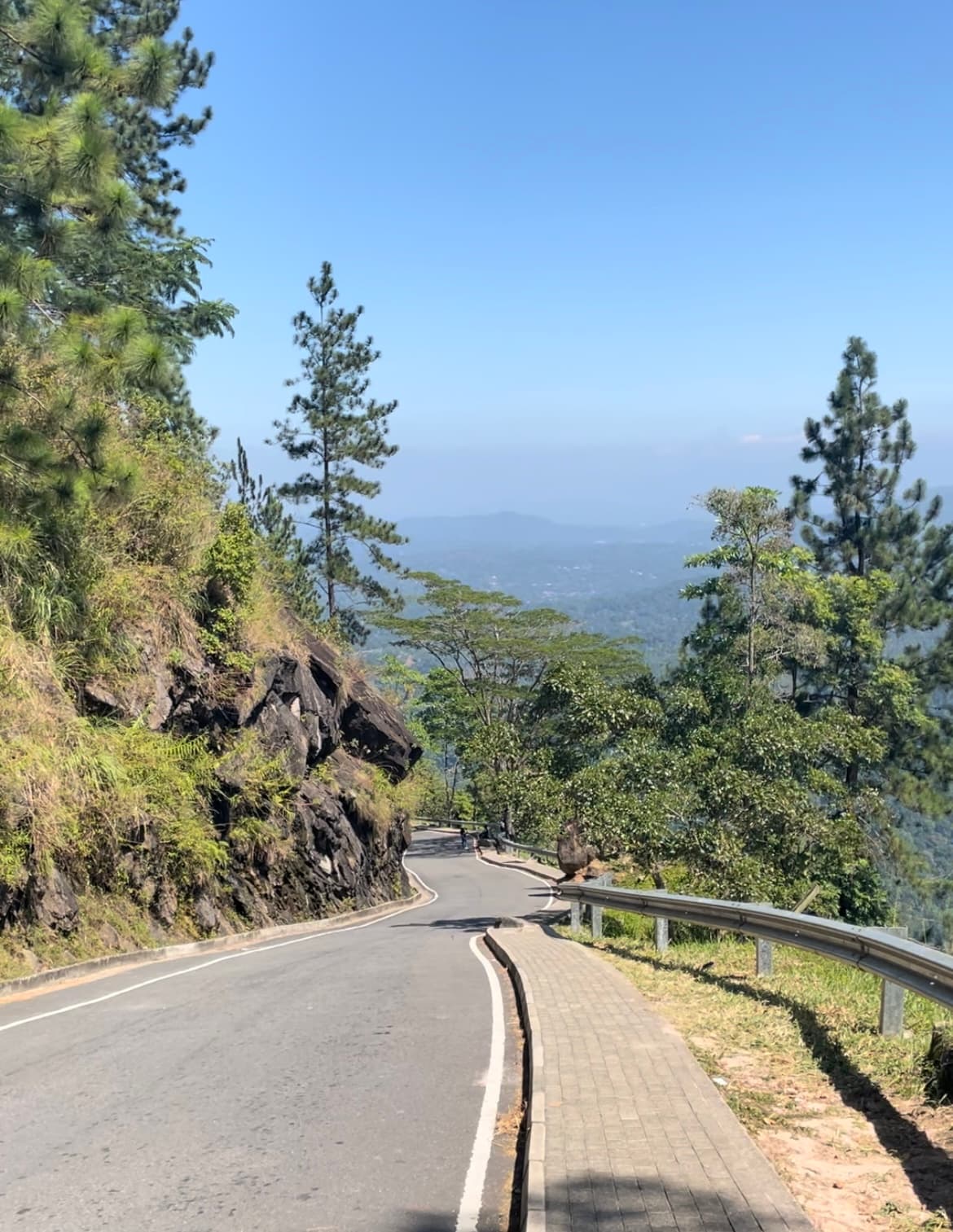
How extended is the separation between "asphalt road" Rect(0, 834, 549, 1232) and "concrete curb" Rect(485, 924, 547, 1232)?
256 mm

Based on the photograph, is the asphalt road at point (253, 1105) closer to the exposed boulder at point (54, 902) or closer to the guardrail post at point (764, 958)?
the exposed boulder at point (54, 902)

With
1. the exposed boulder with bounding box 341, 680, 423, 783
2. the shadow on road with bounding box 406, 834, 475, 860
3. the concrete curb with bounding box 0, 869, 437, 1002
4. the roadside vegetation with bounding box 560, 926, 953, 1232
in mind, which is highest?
the exposed boulder with bounding box 341, 680, 423, 783

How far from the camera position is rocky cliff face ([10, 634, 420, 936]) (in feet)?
51.9

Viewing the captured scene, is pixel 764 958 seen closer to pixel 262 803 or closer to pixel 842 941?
pixel 842 941

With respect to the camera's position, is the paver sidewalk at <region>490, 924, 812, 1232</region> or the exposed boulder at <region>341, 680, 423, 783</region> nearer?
the paver sidewalk at <region>490, 924, 812, 1232</region>

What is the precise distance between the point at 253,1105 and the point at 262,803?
46.1 feet

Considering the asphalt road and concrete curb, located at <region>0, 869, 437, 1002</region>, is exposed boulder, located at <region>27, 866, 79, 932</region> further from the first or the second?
the asphalt road

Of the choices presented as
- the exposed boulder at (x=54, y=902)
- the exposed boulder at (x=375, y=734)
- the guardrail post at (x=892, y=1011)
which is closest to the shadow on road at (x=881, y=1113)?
the guardrail post at (x=892, y=1011)

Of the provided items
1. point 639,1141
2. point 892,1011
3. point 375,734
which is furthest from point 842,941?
point 375,734

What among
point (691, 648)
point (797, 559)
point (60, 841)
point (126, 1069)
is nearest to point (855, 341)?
point (797, 559)

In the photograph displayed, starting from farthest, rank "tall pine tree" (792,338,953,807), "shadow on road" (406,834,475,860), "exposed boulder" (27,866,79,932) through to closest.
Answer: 1. "shadow on road" (406,834,475,860)
2. "tall pine tree" (792,338,953,807)
3. "exposed boulder" (27,866,79,932)

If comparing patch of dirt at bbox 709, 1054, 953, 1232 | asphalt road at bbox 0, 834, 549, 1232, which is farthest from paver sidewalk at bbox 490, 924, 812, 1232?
asphalt road at bbox 0, 834, 549, 1232

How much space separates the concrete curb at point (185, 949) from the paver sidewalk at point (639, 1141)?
6590 millimetres

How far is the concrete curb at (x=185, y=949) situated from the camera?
12.1 metres
